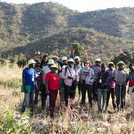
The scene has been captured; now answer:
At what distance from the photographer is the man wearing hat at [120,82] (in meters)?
5.74

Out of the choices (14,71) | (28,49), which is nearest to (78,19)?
(28,49)

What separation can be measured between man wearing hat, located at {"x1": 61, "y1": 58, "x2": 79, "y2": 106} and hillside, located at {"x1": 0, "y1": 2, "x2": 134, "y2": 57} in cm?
3459

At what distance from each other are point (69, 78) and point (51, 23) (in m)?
66.3

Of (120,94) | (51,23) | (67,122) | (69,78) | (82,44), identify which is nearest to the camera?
(67,122)

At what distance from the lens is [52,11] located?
7888cm

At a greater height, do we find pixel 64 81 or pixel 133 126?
pixel 64 81

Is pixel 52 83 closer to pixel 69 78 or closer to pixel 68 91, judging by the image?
pixel 69 78

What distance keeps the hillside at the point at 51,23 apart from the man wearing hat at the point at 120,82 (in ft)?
114

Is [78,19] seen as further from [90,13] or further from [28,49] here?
[28,49]

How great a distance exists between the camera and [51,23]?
227ft

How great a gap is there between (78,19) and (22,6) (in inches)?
1138


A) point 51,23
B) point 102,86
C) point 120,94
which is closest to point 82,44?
point 51,23

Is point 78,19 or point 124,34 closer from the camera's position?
point 124,34

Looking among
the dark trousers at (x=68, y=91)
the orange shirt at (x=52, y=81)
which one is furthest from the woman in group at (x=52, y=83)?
the dark trousers at (x=68, y=91)
